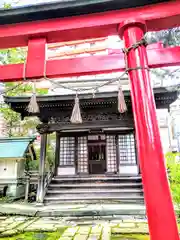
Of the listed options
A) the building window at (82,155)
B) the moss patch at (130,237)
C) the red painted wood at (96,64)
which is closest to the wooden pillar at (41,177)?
the building window at (82,155)

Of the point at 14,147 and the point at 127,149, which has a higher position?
the point at 14,147

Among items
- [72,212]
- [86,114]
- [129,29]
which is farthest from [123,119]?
[129,29]

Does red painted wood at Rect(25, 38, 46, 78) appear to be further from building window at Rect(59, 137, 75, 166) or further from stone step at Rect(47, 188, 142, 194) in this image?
building window at Rect(59, 137, 75, 166)

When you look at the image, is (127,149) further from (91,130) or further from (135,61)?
(135,61)

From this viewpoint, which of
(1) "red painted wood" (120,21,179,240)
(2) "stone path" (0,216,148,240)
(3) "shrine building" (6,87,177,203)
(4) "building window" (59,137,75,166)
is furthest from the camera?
(4) "building window" (59,137,75,166)

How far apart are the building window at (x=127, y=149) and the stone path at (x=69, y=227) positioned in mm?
5425

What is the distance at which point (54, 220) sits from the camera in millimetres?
6828

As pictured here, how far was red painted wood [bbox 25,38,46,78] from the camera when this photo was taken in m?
3.29

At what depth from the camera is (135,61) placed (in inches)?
111

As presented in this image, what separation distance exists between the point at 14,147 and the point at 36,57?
30.8ft

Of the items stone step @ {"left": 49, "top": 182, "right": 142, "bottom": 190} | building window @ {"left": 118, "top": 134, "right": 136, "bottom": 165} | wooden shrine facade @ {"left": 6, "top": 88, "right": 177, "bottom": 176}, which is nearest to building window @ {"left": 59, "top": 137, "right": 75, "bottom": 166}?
wooden shrine facade @ {"left": 6, "top": 88, "right": 177, "bottom": 176}

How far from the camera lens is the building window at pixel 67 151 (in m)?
12.0

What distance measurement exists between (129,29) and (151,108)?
1.32 m

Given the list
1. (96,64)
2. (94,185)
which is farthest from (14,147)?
(96,64)
